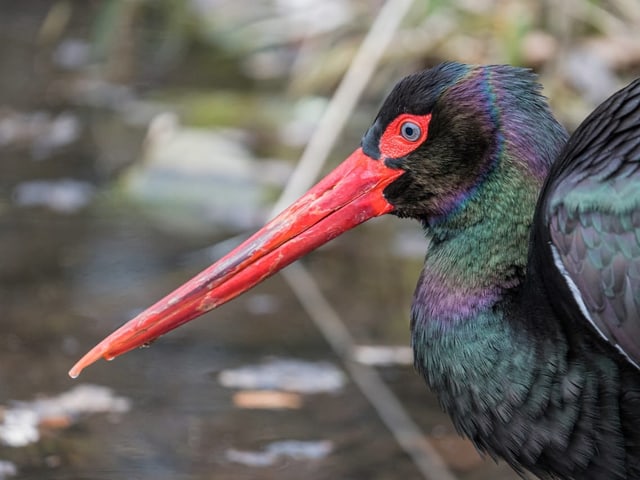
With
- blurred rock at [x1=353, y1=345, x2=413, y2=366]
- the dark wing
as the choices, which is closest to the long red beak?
the dark wing

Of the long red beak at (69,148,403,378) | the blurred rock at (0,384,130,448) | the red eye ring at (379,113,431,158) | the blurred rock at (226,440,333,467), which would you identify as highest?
the red eye ring at (379,113,431,158)

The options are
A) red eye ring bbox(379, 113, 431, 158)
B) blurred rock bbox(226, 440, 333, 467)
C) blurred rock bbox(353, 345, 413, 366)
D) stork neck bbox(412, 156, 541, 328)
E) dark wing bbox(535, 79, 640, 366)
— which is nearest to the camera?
dark wing bbox(535, 79, 640, 366)

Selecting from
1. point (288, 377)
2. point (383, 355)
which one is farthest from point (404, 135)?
point (383, 355)

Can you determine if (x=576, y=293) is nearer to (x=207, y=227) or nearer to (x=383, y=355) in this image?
(x=383, y=355)

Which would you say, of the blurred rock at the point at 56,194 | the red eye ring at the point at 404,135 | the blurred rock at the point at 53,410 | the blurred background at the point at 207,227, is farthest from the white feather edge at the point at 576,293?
the blurred rock at the point at 56,194

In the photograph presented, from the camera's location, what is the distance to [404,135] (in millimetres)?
3371

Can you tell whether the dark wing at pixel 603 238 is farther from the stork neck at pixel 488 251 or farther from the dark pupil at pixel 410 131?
the dark pupil at pixel 410 131

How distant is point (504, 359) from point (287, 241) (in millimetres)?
699

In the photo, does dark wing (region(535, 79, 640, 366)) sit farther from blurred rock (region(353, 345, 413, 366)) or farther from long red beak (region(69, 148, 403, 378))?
blurred rock (region(353, 345, 413, 366))

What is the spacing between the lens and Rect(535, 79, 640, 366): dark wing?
117 inches

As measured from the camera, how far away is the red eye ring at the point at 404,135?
3338 mm

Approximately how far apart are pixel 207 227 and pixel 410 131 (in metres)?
3.29

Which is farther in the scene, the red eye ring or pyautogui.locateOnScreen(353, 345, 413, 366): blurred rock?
pyautogui.locateOnScreen(353, 345, 413, 366): blurred rock

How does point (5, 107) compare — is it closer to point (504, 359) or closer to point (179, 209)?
point (179, 209)
